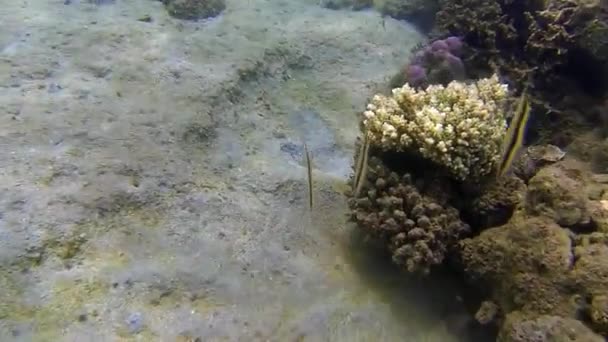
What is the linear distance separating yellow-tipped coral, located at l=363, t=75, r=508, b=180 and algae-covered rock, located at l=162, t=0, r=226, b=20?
419 centimetres

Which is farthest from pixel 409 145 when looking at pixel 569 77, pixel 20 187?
pixel 20 187

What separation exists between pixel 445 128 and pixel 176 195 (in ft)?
7.87

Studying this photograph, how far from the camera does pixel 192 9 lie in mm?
7094

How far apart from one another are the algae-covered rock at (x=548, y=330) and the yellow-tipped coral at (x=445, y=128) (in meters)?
1.22

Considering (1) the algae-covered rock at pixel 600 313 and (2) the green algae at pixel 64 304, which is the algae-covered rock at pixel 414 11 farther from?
(2) the green algae at pixel 64 304

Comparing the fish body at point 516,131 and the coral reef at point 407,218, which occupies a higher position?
the fish body at point 516,131

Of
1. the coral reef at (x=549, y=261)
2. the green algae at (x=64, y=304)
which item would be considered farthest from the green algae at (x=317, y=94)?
the green algae at (x=64, y=304)

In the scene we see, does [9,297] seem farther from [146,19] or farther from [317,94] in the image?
[146,19]

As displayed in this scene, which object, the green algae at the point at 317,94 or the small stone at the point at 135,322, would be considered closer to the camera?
the small stone at the point at 135,322

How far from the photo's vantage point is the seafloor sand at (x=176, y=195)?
10.7 ft

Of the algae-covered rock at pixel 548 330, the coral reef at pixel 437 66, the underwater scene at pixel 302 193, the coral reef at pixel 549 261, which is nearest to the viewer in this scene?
the algae-covered rock at pixel 548 330

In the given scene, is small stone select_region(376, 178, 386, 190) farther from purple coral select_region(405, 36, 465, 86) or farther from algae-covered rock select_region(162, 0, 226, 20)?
algae-covered rock select_region(162, 0, 226, 20)

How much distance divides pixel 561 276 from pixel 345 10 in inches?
259

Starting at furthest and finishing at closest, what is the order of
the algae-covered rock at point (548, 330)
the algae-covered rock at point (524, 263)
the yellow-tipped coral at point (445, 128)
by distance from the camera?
the yellow-tipped coral at point (445, 128), the algae-covered rock at point (524, 263), the algae-covered rock at point (548, 330)
